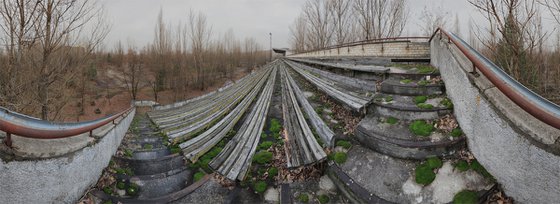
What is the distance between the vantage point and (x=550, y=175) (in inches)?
81.0

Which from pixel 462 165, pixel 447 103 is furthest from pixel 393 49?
pixel 462 165

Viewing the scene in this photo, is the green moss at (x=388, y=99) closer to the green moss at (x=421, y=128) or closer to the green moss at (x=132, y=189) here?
the green moss at (x=421, y=128)

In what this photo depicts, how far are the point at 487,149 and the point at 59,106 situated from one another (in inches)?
476

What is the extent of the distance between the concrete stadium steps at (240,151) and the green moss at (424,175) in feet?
6.62

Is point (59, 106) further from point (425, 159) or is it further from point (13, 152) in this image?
point (425, 159)

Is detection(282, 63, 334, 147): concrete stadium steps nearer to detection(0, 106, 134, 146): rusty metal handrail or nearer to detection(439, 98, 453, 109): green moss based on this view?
detection(439, 98, 453, 109): green moss

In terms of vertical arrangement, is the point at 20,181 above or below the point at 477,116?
below

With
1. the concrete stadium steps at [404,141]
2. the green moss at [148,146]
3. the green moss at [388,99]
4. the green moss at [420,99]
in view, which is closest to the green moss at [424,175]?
the concrete stadium steps at [404,141]

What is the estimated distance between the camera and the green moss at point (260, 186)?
3.16 m

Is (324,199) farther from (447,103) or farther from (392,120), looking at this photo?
(447,103)

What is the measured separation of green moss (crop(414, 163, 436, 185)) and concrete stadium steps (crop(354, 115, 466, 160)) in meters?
0.20

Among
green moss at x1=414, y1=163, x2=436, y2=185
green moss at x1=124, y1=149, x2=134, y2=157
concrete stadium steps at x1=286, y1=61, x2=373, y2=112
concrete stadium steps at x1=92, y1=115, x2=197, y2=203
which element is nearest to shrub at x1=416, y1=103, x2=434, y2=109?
concrete stadium steps at x1=286, y1=61, x2=373, y2=112

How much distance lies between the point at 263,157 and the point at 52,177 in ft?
7.69

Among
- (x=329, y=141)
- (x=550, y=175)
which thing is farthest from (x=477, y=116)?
(x=329, y=141)
